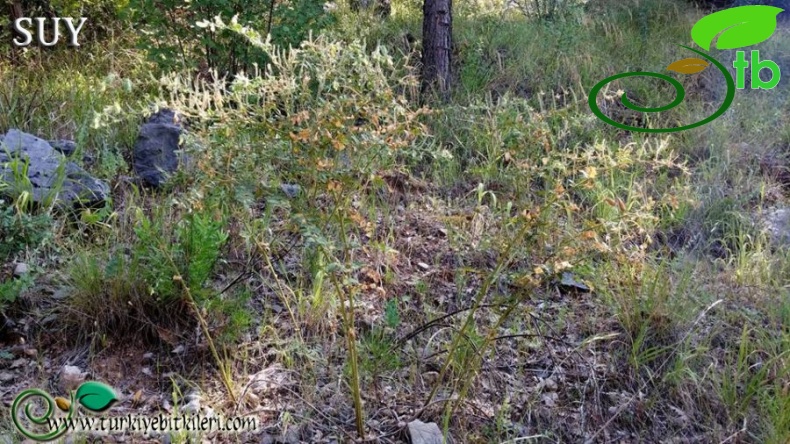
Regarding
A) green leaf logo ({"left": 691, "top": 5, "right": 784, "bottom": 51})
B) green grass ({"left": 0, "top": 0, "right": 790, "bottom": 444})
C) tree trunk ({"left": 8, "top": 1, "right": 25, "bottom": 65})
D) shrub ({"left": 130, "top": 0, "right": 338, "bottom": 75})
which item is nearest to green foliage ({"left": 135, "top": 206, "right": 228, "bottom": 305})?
green grass ({"left": 0, "top": 0, "right": 790, "bottom": 444})

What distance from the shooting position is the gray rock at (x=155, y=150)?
4062 millimetres

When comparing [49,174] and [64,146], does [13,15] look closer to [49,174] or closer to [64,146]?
[64,146]

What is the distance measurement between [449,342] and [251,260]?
1017 mm

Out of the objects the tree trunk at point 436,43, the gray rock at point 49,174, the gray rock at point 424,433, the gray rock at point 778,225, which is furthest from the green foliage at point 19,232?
the gray rock at point 778,225

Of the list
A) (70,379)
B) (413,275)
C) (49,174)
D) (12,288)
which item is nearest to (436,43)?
(413,275)

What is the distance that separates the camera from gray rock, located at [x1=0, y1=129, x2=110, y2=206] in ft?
11.6

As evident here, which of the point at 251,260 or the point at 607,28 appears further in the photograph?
the point at 607,28

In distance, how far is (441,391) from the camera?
2.83 m

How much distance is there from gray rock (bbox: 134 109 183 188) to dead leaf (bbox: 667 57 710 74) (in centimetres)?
389

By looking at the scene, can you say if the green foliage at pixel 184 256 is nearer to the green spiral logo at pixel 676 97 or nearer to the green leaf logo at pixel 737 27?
the green spiral logo at pixel 676 97

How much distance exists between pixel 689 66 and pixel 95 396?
510cm

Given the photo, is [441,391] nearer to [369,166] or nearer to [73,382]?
[369,166]

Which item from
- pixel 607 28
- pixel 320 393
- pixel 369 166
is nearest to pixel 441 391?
pixel 320 393

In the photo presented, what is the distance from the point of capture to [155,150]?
4129mm
